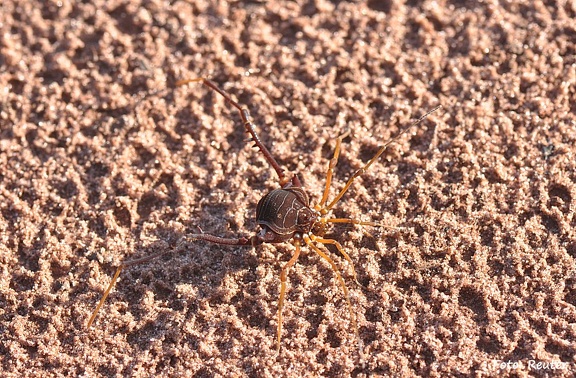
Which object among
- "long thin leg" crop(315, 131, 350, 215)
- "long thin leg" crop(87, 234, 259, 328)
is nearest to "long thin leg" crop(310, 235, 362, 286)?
"long thin leg" crop(315, 131, 350, 215)

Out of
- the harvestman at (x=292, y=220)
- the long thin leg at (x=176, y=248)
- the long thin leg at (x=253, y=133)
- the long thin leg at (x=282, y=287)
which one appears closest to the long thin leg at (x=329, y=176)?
the harvestman at (x=292, y=220)

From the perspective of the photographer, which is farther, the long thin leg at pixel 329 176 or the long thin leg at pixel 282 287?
the long thin leg at pixel 329 176

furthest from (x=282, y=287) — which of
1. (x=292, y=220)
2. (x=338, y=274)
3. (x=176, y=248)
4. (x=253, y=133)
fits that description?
(x=253, y=133)

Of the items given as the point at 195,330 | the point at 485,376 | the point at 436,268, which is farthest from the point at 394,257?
the point at 195,330

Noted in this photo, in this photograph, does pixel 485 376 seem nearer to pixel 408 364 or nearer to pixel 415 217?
pixel 408 364

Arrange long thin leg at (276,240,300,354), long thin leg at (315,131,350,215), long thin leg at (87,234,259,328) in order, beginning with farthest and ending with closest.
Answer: long thin leg at (315,131,350,215) → long thin leg at (87,234,259,328) → long thin leg at (276,240,300,354)

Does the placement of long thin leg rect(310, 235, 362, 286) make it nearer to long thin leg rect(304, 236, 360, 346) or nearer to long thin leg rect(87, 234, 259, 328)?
long thin leg rect(304, 236, 360, 346)

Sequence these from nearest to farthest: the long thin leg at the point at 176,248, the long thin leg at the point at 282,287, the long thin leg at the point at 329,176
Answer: the long thin leg at the point at 282,287
the long thin leg at the point at 176,248
the long thin leg at the point at 329,176

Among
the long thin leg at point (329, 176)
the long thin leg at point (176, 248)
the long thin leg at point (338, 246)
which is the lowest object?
the long thin leg at point (176, 248)

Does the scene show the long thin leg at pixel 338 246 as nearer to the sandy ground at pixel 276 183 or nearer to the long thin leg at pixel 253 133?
the sandy ground at pixel 276 183
